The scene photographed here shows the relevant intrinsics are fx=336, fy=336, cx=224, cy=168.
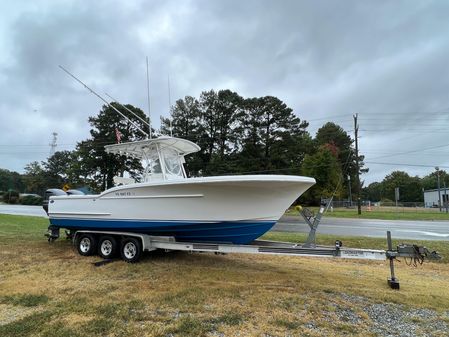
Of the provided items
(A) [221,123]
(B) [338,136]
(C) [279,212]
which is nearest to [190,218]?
(C) [279,212]

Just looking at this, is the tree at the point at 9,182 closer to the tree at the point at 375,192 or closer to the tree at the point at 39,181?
the tree at the point at 39,181

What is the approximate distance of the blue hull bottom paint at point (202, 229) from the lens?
6.19 metres

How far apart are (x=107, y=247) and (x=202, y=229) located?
2549mm

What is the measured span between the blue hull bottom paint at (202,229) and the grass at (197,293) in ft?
2.06

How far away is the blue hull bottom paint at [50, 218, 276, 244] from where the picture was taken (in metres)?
6.19

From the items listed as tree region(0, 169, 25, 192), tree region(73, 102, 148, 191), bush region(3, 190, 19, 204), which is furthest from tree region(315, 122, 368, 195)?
tree region(0, 169, 25, 192)

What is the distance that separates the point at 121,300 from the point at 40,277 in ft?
7.42

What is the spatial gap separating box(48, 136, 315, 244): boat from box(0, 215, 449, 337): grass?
0.77 m

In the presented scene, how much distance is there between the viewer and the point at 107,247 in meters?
7.52

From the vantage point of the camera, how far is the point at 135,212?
6930 millimetres

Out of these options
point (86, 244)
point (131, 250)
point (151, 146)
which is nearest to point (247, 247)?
point (131, 250)

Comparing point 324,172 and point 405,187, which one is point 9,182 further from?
point 405,187

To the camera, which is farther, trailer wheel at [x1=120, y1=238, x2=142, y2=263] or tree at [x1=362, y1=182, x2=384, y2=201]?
tree at [x1=362, y1=182, x2=384, y2=201]

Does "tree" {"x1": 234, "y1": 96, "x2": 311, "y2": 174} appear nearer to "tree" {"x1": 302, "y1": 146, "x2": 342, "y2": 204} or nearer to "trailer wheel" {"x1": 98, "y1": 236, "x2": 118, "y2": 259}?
"tree" {"x1": 302, "y1": 146, "x2": 342, "y2": 204}
